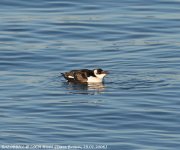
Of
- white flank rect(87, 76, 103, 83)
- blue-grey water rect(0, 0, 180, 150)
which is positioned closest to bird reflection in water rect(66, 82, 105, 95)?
blue-grey water rect(0, 0, 180, 150)

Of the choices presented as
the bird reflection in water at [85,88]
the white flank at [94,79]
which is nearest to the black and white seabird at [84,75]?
the white flank at [94,79]

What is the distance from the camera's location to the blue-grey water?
Result: 786 inches

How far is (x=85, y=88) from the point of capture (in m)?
25.7

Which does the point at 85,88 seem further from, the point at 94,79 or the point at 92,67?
the point at 92,67

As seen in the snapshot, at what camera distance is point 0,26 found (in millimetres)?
33438

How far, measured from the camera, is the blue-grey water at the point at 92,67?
65.5 feet

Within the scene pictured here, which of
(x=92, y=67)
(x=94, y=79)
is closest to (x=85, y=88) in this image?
(x=94, y=79)

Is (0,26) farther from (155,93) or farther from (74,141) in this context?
(74,141)

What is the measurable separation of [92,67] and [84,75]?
5.14 feet

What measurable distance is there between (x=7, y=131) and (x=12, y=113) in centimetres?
192

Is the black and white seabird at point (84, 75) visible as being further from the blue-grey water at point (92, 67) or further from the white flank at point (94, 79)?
the blue-grey water at point (92, 67)

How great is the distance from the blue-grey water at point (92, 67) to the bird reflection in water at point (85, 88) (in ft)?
0.09

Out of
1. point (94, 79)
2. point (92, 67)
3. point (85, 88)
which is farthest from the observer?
point (92, 67)

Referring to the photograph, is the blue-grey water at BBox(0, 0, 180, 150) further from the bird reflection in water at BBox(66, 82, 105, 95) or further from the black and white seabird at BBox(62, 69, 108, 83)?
the black and white seabird at BBox(62, 69, 108, 83)
